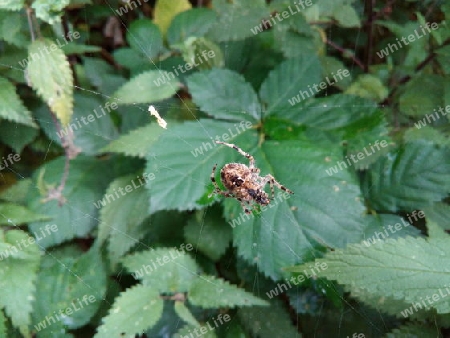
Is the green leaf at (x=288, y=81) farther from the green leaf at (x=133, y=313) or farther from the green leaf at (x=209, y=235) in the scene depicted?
the green leaf at (x=133, y=313)

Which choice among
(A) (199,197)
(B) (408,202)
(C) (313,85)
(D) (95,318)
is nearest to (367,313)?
(B) (408,202)

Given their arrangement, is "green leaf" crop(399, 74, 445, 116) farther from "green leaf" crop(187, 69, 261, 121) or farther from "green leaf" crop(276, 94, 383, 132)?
"green leaf" crop(187, 69, 261, 121)

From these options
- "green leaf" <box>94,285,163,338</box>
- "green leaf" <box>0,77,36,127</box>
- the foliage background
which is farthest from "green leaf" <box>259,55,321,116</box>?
"green leaf" <box>0,77,36,127</box>

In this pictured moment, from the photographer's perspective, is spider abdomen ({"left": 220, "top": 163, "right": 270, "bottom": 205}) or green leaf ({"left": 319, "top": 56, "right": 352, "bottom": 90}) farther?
green leaf ({"left": 319, "top": 56, "right": 352, "bottom": 90})

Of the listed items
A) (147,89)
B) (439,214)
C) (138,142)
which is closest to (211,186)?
(138,142)

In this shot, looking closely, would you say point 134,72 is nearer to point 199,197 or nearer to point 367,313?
point 199,197

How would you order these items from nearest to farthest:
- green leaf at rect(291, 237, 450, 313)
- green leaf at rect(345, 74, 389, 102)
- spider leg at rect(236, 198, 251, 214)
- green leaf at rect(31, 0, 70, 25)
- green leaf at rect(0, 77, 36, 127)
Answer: green leaf at rect(291, 237, 450, 313)
green leaf at rect(31, 0, 70, 25)
spider leg at rect(236, 198, 251, 214)
green leaf at rect(0, 77, 36, 127)
green leaf at rect(345, 74, 389, 102)
